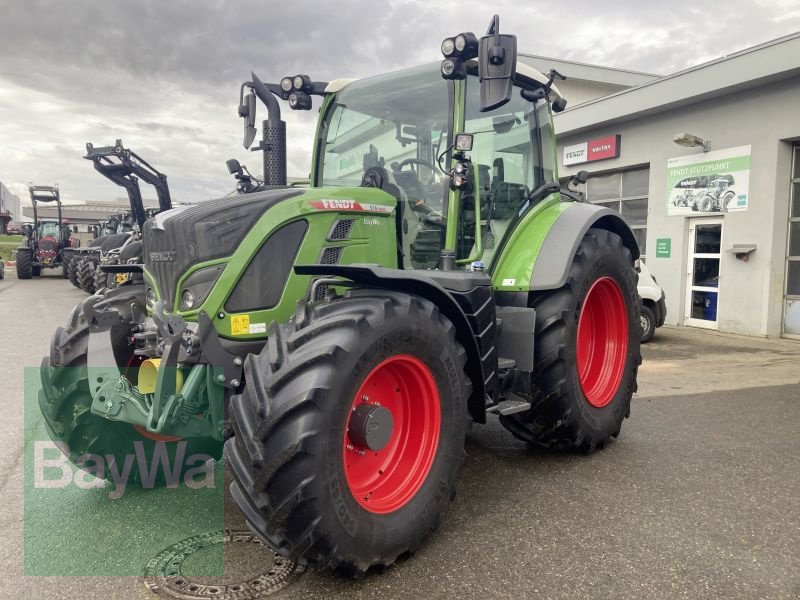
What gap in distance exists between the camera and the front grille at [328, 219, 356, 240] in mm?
3266

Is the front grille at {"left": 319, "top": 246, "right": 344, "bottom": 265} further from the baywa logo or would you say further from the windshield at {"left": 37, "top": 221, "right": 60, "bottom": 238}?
the windshield at {"left": 37, "top": 221, "right": 60, "bottom": 238}

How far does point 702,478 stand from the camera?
151 inches

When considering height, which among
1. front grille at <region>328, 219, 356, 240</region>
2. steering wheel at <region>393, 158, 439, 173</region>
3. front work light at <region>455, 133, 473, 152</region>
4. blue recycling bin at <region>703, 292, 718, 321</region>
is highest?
front work light at <region>455, 133, 473, 152</region>

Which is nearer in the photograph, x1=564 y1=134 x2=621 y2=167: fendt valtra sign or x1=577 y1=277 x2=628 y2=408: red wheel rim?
x1=577 y1=277 x2=628 y2=408: red wheel rim

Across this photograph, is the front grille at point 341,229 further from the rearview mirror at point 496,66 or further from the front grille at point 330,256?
the rearview mirror at point 496,66

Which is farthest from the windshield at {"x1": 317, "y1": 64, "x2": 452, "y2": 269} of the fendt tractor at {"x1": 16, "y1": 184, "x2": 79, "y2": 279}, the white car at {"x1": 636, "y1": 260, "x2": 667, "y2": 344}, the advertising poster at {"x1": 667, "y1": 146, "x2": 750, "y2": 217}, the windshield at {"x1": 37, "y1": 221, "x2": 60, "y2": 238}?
the windshield at {"x1": 37, "y1": 221, "x2": 60, "y2": 238}

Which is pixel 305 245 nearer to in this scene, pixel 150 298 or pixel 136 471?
pixel 150 298

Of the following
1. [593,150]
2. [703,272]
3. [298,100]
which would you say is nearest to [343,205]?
[298,100]

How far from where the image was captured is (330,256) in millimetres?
3258

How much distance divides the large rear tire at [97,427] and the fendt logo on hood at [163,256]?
0.50 meters

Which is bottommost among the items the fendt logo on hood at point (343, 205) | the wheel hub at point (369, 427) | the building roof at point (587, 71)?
the wheel hub at point (369, 427)

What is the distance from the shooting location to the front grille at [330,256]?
3229 millimetres

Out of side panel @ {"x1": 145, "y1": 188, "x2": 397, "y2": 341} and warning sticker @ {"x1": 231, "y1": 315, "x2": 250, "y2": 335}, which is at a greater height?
side panel @ {"x1": 145, "y1": 188, "x2": 397, "y2": 341}

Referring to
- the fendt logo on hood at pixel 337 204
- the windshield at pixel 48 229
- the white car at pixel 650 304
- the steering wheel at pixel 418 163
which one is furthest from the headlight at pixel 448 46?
the windshield at pixel 48 229
